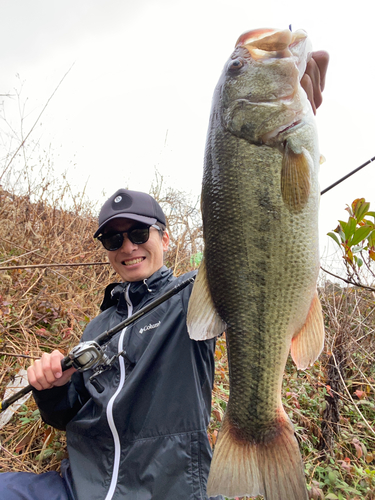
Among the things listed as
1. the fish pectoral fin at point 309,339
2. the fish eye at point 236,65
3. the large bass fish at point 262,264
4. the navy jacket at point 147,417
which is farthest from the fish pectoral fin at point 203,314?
the fish eye at point 236,65

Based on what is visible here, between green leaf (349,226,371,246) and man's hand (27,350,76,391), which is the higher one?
green leaf (349,226,371,246)

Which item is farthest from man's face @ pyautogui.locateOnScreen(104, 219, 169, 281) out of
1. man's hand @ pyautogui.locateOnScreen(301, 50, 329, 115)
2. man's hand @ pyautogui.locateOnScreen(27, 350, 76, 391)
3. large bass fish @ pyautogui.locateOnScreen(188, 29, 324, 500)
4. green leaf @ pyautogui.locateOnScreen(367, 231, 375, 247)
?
green leaf @ pyautogui.locateOnScreen(367, 231, 375, 247)

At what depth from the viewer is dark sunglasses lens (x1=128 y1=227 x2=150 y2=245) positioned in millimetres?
2150

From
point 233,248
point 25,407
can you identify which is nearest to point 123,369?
point 233,248

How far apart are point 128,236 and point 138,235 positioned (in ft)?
0.23

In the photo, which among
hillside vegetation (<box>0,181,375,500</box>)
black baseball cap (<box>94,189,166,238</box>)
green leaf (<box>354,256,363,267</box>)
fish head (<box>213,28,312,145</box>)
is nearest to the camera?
fish head (<box>213,28,312,145</box>)

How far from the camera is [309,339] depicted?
1224 millimetres

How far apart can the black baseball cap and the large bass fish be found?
0.93 m

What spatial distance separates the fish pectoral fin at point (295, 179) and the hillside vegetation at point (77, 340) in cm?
237

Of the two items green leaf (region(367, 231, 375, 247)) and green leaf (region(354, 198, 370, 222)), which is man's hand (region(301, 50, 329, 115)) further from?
green leaf (region(367, 231, 375, 247))

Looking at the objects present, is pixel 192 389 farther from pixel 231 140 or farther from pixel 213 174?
pixel 231 140

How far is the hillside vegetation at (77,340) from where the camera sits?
2779 mm

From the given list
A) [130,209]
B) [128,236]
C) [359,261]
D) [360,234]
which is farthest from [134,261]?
[359,261]

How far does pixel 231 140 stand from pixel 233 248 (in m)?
0.42
